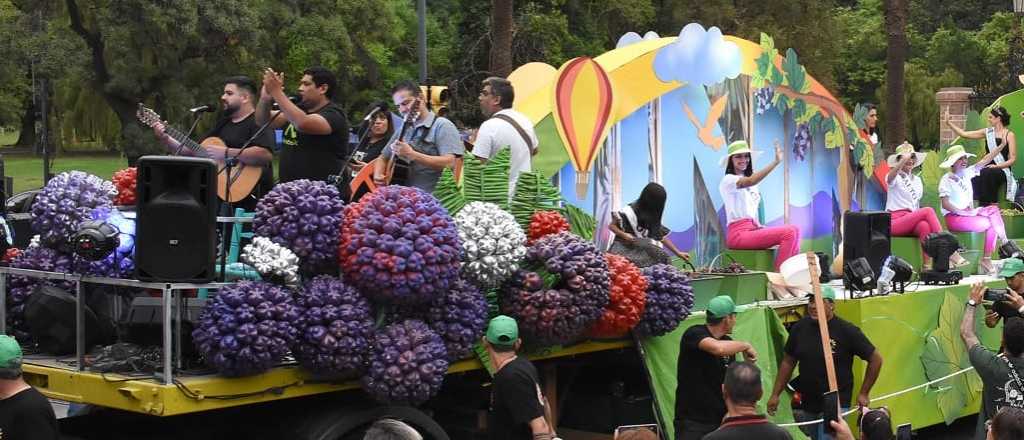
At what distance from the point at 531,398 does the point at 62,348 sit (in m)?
2.87

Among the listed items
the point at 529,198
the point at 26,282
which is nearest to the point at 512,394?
the point at 529,198

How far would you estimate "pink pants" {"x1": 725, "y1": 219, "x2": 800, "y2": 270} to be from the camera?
12320 millimetres

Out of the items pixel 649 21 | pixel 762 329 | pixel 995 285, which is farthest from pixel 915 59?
pixel 762 329

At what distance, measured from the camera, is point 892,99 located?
934 inches

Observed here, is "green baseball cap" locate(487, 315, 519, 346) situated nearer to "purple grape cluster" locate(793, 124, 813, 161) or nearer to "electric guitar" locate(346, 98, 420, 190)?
"electric guitar" locate(346, 98, 420, 190)

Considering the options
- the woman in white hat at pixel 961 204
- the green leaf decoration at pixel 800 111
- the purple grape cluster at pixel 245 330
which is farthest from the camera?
the woman in white hat at pixel 961 204

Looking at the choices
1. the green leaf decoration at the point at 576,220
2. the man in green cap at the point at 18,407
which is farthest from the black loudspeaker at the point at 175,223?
the green leaf decoration at the point at 576,220

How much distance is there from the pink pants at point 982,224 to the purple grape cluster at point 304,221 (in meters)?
8.93

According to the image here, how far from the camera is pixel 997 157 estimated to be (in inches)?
685

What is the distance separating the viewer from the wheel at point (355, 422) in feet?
25.4

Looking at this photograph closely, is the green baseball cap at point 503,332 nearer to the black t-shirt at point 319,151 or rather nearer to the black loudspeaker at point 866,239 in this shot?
the black t-shirt at point 319,151

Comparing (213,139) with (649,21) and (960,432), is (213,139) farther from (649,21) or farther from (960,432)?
(649,21)

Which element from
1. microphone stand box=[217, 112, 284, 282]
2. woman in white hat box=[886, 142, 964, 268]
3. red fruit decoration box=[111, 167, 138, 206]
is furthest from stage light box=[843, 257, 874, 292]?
red fruit decoration box=[111, 167, 138, 206]

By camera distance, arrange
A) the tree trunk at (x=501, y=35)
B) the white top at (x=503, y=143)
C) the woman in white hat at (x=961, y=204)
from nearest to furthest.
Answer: the white top at (x=503, y=143)
the woman in white hat at (x=961, y=204)
the tree trunk at (x=501, y=35)
